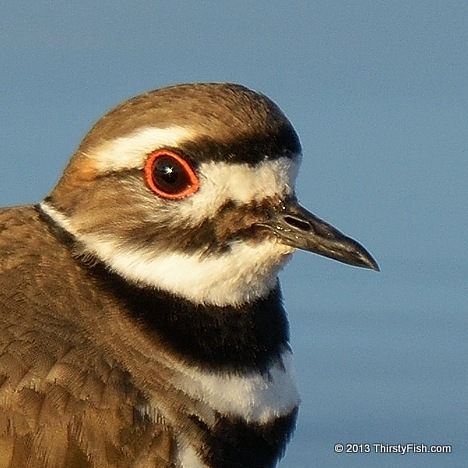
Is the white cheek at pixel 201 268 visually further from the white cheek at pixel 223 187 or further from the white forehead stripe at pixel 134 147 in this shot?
the white forehead stripe at pixel 134 147

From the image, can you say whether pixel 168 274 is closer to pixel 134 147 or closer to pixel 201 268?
pixel 201 268

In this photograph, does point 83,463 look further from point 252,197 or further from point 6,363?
point 252,197

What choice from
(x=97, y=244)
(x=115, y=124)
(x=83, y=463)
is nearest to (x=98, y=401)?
(x=83, y=463)

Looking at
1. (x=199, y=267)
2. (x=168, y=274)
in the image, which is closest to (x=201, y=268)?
(x=199, y=267)

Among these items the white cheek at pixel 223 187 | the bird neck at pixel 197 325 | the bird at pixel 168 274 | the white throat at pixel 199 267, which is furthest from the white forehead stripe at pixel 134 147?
the bird neck at pixel 197 325

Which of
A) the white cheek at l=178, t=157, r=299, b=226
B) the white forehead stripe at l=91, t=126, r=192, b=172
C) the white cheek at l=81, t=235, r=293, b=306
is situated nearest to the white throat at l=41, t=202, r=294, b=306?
the white cheek at l=81, t=235, r=293, b=306

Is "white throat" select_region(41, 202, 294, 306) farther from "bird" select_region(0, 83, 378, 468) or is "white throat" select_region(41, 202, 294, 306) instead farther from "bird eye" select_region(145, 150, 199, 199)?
"bird eye" select_region(145, 150, 199, 199)
